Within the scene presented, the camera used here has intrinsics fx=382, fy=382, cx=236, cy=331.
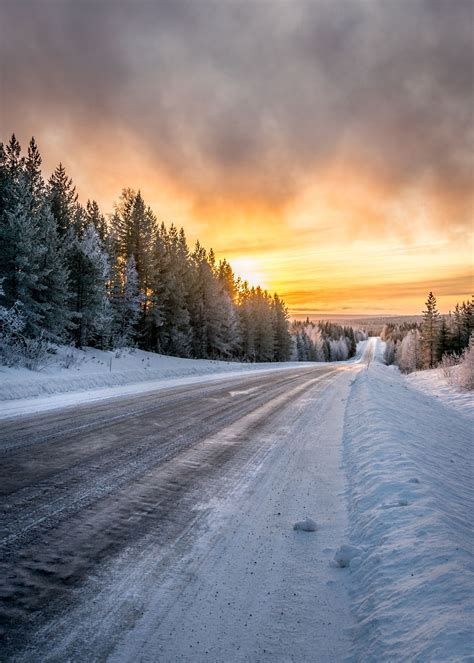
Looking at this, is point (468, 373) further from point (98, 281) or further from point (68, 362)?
point (98, 281)

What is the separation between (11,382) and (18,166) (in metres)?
21.9

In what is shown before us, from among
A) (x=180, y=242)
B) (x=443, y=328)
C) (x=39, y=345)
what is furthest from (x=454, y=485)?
(x=443, y=328)

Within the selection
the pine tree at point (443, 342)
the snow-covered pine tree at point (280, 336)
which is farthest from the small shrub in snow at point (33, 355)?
the pine tree at point (443, 342)

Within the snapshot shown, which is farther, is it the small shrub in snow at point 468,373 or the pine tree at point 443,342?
the pine tree at point 443,342

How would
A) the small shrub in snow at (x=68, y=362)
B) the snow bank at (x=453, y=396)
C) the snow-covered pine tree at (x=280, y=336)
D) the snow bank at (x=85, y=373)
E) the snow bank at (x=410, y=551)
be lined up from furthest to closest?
the snow-covered pine tree at (x=280, y=336) < the small shrub in snow at (x=68, y=362) < the snow bank at (x=453, y=396) < the snow bank at (x=85, y=373) < the snow bank at (x=410, y=551)

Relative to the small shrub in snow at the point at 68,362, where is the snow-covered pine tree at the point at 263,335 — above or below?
above

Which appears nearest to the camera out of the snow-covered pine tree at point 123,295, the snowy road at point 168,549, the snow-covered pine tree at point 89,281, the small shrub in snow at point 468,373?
the snowy road at point 168,549

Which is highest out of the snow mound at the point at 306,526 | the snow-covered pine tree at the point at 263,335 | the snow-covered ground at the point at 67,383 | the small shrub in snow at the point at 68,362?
the snow-covered pine tree at the point at 263,335

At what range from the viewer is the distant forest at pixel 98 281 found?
20.1 metres

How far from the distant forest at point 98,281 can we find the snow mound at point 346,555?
1510 cm

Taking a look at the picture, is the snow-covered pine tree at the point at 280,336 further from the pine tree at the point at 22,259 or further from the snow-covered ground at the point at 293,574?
the snow-covered ground at the point at 293,574

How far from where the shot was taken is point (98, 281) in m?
26.3

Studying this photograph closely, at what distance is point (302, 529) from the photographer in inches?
166

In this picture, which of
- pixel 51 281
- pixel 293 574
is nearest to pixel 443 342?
pixel 51 281
